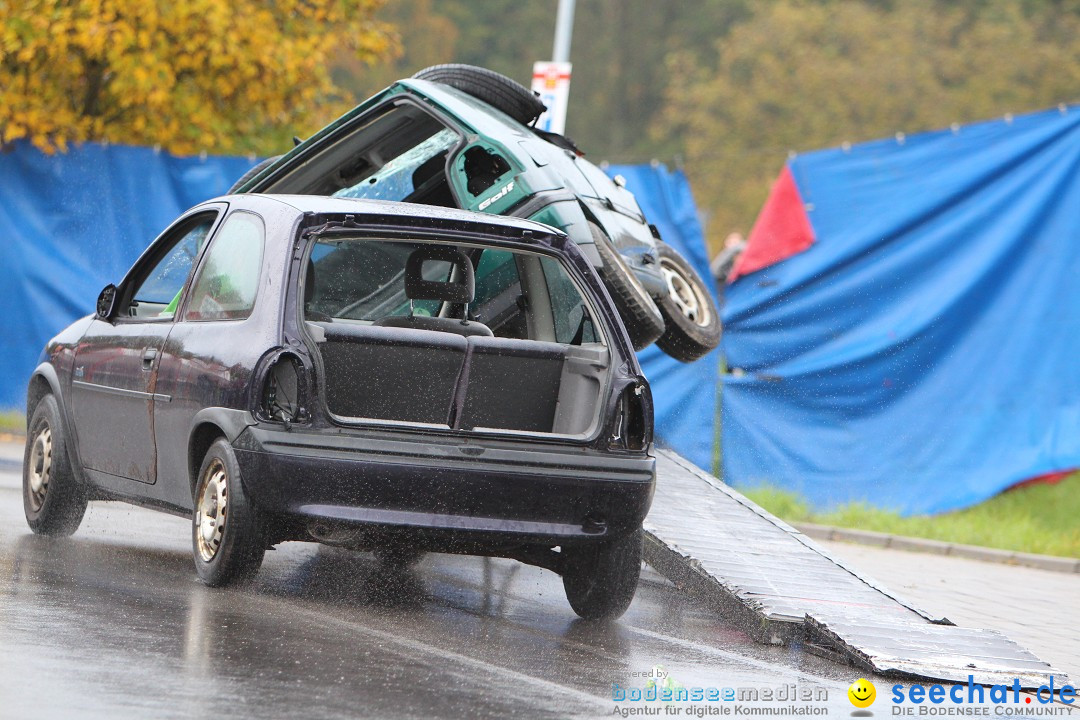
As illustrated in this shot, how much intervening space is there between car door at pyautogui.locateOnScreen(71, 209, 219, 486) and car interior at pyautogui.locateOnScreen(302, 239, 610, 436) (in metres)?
0.82

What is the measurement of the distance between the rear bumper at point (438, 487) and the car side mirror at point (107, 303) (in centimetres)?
199

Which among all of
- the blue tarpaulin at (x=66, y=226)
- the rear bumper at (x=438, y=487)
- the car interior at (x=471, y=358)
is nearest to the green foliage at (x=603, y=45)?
the blue tarpaulin at (x=66, y=226)

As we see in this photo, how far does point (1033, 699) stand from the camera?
20.1ft

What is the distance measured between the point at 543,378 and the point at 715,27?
5988 centimetres

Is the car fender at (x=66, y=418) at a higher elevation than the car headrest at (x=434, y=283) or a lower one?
lower

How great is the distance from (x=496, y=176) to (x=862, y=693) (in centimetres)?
488

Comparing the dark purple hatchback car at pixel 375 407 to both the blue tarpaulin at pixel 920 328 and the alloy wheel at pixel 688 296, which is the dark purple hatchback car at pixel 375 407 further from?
the blue tarpaulin at pixel 920 328

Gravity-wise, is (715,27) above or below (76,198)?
above

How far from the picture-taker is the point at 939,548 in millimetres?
11898

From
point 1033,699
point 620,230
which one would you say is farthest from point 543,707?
point 620,230

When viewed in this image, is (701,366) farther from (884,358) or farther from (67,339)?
(67,339)

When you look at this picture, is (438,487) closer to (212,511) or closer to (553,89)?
(212,511)

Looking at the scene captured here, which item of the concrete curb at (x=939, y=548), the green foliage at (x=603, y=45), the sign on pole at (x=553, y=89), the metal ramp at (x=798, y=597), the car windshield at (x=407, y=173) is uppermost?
the green foliage at (x=603, y=45)

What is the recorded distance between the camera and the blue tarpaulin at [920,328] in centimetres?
1264
